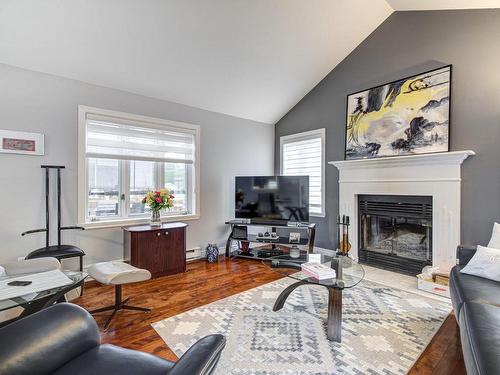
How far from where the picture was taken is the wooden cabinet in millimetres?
3279

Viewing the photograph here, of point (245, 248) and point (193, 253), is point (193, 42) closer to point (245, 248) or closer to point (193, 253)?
point (193, 253)

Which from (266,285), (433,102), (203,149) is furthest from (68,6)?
(433,102)

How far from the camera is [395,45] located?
11.9 feet

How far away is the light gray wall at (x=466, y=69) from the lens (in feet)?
9.46

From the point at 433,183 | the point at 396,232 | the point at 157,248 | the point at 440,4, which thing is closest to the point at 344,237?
the point at 396,232

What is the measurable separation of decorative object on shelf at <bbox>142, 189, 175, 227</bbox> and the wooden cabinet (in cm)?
11

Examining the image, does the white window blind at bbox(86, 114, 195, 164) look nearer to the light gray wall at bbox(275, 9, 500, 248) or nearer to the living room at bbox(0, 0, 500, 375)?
the living room at bbox(0, 0, 500, 375)

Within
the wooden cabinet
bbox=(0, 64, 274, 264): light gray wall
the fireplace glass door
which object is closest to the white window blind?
bbox=(0, 64, 274, 264): light gray wall

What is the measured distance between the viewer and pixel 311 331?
2.14 m

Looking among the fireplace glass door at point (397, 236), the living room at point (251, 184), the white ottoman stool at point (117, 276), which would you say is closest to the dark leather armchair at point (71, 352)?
the living room at point (251, 184)

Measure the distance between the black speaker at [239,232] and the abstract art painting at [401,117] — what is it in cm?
199

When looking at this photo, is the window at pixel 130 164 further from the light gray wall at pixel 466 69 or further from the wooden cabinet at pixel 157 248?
the light gray wall at pixel 466 69

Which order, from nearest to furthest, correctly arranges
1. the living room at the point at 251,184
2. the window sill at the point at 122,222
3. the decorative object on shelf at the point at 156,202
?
the living room at the point at 251,184 → the window sill at the point at 122,222 → the decorative object on shelf at the point at 156,202

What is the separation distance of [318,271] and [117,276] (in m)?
1.69
